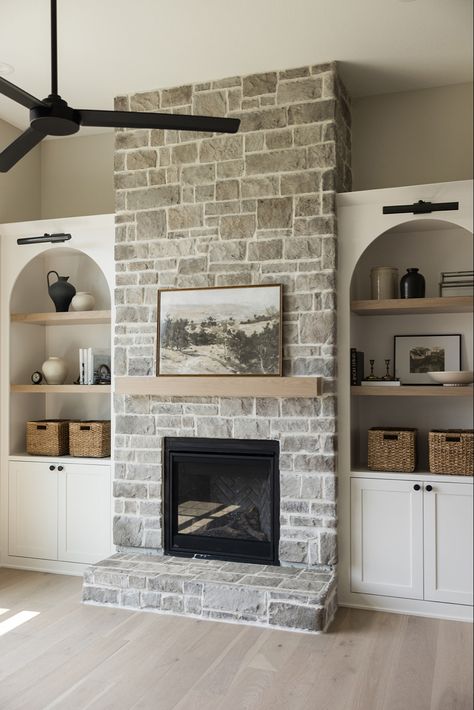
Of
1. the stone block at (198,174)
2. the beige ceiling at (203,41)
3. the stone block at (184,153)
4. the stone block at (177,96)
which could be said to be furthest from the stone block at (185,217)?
the beige ceiling at (203,41)

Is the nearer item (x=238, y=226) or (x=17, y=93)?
(x=17, y=93)

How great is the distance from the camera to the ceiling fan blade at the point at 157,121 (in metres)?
1.77

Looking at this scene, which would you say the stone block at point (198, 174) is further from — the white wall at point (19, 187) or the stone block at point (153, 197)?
the white wall at point (19, 187)

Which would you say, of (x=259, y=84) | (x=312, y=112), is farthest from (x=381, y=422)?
(x=259, y=84)

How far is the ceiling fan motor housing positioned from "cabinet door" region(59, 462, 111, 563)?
2.07m

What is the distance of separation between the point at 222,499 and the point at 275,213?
1.45m

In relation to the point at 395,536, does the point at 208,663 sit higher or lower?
lower

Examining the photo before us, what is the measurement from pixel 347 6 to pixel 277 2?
278mm

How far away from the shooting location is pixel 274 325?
3.06 meters

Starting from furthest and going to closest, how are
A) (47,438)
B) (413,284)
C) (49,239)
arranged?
(47,438), (49,239), (413,284)

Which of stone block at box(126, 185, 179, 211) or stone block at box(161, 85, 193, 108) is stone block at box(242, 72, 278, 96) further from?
stone block at box(126, 185, 179, 211)

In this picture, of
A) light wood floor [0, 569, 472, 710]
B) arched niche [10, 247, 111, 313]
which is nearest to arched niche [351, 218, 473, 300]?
light wood floor [0, 569, 472, 710]

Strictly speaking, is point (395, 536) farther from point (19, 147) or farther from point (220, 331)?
point (19, 147)

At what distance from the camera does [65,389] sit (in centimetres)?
352
